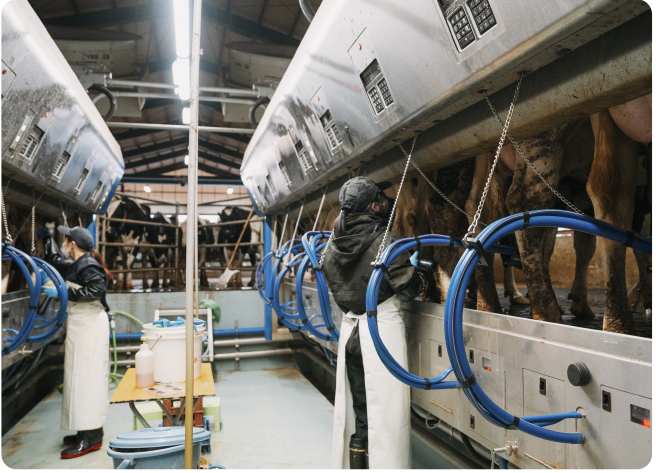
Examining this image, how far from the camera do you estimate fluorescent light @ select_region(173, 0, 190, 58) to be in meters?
1.93

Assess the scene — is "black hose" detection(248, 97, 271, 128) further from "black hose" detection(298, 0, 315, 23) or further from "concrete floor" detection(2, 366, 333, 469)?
"concrete floor" detection(2, 366, 333, 469)

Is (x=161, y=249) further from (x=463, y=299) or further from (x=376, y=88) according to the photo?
(x=463, y=299)

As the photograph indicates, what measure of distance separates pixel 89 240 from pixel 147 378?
1.60 m

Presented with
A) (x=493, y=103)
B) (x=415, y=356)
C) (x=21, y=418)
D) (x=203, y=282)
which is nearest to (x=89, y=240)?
(x=21, y=418)

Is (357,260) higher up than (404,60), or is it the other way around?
(404,60)

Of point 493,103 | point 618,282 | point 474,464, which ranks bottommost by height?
point 474,464

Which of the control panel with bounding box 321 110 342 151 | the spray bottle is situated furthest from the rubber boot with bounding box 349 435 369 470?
the control panel with bounding box 321 110 342 151

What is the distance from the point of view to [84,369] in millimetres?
4062

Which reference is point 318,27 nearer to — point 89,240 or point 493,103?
point 493,103

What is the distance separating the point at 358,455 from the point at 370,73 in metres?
2.23

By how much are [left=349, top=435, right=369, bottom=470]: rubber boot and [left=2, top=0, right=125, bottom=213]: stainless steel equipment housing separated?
2.93 m

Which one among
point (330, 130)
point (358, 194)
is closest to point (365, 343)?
point (358, 194)

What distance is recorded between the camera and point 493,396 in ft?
7.35

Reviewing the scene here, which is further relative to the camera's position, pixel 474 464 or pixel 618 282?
pixel 474 464
